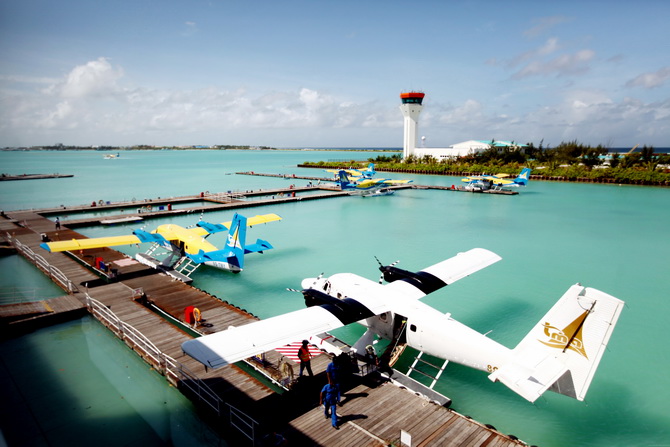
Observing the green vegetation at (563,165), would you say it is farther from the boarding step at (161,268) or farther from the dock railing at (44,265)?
the dock railing at (44,265)

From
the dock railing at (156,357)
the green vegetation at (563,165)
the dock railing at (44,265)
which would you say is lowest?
the dock railing at (156,357)

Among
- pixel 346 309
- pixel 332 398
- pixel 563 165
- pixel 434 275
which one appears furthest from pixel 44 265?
pixel 563 165

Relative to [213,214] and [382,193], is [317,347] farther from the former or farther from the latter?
[382,193]

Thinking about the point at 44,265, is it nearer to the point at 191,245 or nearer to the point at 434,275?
the point at 191,245

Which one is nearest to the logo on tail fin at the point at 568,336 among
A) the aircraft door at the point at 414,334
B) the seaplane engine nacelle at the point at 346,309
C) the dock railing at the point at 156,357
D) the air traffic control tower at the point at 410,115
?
the aircraft door at the point at 414,334

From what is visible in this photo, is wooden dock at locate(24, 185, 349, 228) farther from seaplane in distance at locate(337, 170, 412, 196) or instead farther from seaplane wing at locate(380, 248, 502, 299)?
seaplane wing at locate(380, 248, 502, 299)

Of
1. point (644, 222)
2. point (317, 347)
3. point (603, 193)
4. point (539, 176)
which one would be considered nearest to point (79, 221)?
point (317, 347)
